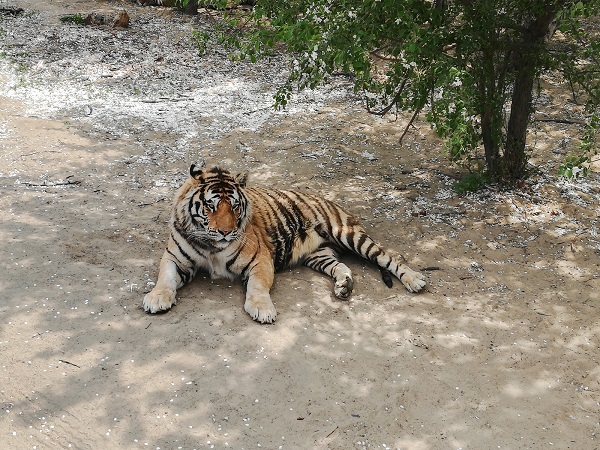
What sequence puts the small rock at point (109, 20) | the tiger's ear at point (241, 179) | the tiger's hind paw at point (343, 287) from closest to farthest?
the tiger's hind paw at point (343, 287) → the tiger's ear at point (241, 179) → the small rock at point (109, 20)

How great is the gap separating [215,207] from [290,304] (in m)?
0.91

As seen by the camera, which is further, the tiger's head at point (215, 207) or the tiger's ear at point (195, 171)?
the tiger's ear at point (195, 171)

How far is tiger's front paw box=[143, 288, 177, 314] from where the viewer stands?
4.56m

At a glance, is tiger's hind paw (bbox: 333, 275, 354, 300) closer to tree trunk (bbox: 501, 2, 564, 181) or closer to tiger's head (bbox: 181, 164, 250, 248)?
tiger's head (bbox: 181, 164, 250, 248)

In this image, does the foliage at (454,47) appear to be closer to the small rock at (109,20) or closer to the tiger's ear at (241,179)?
the tiger's ear at (241,179)

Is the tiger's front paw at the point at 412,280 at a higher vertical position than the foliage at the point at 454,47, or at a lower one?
lower

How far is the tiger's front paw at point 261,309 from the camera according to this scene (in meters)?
4.53

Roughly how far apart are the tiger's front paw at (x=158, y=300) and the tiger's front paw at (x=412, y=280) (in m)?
1.79

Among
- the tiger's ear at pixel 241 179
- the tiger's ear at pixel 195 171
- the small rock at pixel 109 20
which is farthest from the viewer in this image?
the small rock at pixel 109 20

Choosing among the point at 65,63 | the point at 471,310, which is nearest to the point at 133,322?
the point at 471,310

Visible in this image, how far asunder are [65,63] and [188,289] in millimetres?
5938

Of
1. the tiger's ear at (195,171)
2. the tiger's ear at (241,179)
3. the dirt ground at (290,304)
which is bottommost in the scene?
the dirt ground at (290,304)

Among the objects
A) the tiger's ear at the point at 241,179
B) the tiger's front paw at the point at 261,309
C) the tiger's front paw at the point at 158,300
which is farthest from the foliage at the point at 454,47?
the tiger's front paw at the point at 158,300

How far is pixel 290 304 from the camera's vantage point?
4832mm
